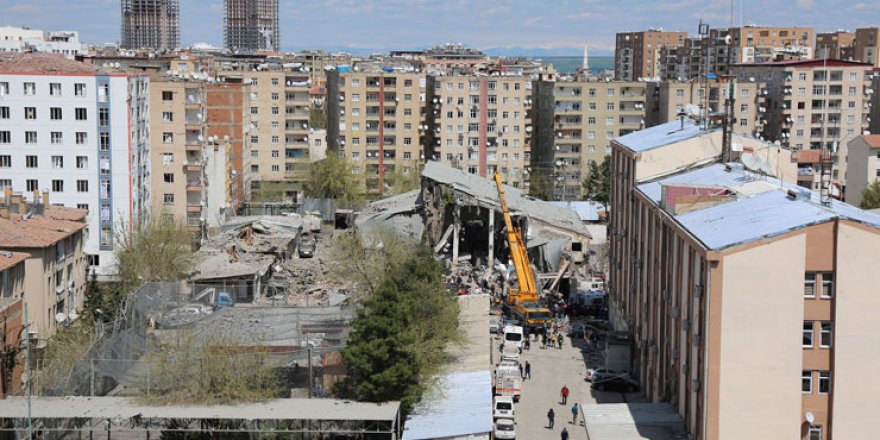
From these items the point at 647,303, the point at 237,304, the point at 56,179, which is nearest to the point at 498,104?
the point at 56,179

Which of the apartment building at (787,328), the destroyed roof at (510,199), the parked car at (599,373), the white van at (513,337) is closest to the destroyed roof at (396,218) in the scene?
the destroyed roof at (510,199)

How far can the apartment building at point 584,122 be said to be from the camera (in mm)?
69375

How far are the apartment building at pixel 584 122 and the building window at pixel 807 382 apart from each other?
155 ft

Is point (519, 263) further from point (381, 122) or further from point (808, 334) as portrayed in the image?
point (381, 122)

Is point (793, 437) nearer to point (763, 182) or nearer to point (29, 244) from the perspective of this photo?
point (763, 182)

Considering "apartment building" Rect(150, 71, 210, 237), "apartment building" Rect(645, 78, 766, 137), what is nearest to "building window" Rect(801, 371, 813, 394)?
"apartment building" Rect(150, 71, 210, 237)

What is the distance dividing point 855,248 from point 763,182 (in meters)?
6.14

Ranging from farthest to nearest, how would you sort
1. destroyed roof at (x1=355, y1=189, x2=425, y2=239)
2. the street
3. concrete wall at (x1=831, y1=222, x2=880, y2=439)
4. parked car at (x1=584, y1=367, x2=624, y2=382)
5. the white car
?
destroyed roof at (x1=355, y1=189, x2=425, y2=239)
parked car at (x1=584, y1=367, x2=624, y2=382)
the street
the white car
concrete wall at (x1=831, y1=222, x2=880, y2=439)

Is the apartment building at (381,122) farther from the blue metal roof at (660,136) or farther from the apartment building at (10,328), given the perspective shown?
the apartment building at (10,328)

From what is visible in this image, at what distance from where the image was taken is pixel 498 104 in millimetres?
69125

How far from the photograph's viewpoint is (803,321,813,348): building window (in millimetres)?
22109

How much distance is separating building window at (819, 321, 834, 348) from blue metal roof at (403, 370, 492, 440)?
23.1 ft

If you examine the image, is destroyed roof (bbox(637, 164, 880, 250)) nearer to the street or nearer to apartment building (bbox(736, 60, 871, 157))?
the street

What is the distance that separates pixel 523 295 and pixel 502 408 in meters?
12.0
